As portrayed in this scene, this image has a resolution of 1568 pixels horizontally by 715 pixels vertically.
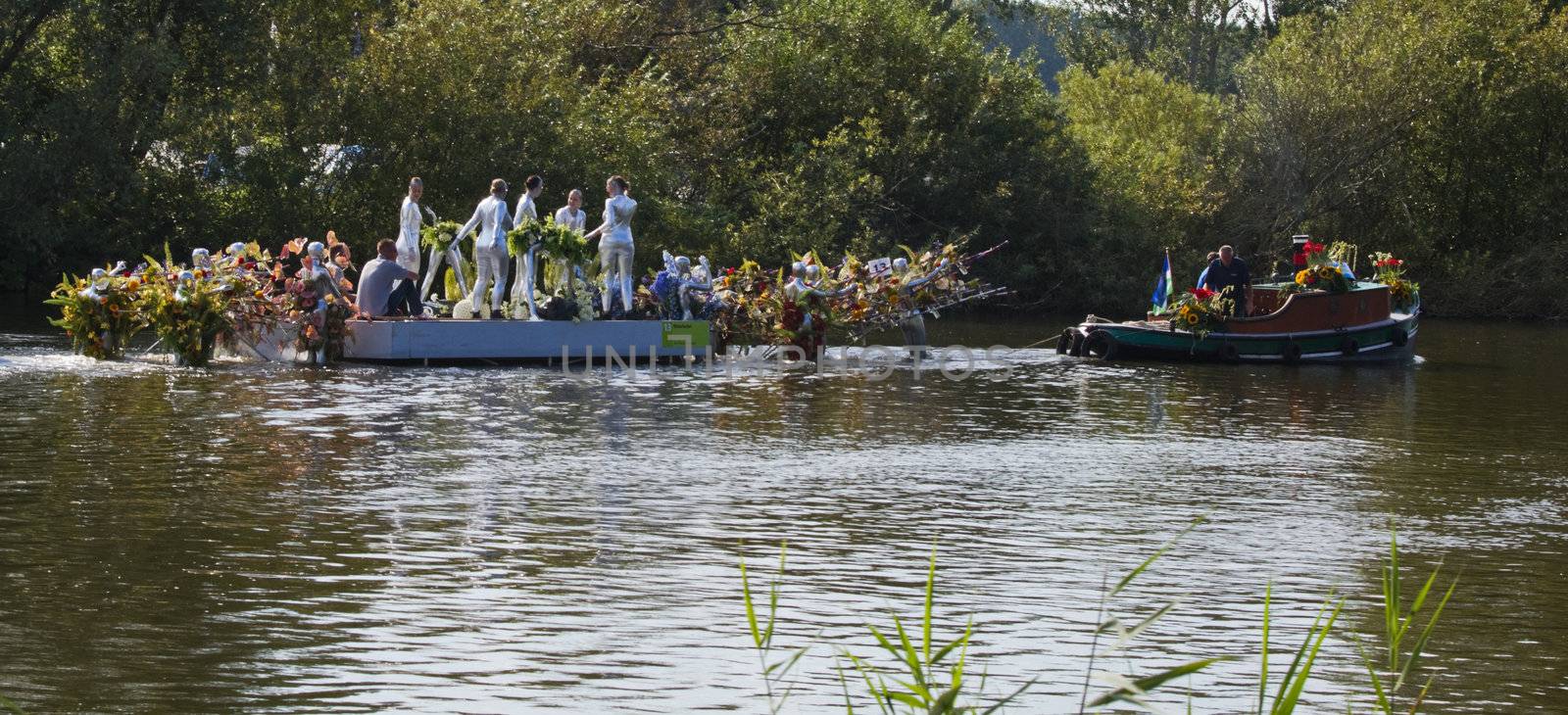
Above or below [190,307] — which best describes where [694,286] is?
above

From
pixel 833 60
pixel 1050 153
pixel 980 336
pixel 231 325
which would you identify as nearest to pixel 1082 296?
pixel 1050 153

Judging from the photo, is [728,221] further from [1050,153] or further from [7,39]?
[7,39]

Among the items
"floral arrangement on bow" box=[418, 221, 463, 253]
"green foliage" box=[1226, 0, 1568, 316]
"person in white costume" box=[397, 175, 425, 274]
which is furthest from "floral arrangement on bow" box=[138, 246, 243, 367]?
"green foliage" box=[1226, 0, 1568, 316]

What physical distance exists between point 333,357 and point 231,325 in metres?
1.70

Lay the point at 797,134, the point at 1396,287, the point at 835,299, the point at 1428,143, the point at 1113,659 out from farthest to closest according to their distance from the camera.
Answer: the point at 1428,143, the point at 797,134, the point at 1396,287, the point at 835,299, the point at 1113,659

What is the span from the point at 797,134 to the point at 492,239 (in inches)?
967

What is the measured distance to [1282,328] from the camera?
1233 inches

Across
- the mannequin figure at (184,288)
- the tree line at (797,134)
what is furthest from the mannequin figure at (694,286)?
the tree line at (797,134)

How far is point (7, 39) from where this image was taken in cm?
4028

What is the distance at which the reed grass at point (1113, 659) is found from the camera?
18.9 ft

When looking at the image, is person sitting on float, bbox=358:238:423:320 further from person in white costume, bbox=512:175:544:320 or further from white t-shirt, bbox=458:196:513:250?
person in white costume, bbox=512:175:544:320

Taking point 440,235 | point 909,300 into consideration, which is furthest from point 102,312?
point 909,300

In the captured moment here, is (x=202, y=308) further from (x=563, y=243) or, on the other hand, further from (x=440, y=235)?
(x=563, y=243)

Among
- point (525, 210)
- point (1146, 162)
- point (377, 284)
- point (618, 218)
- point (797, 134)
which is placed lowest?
point (377, 284)
